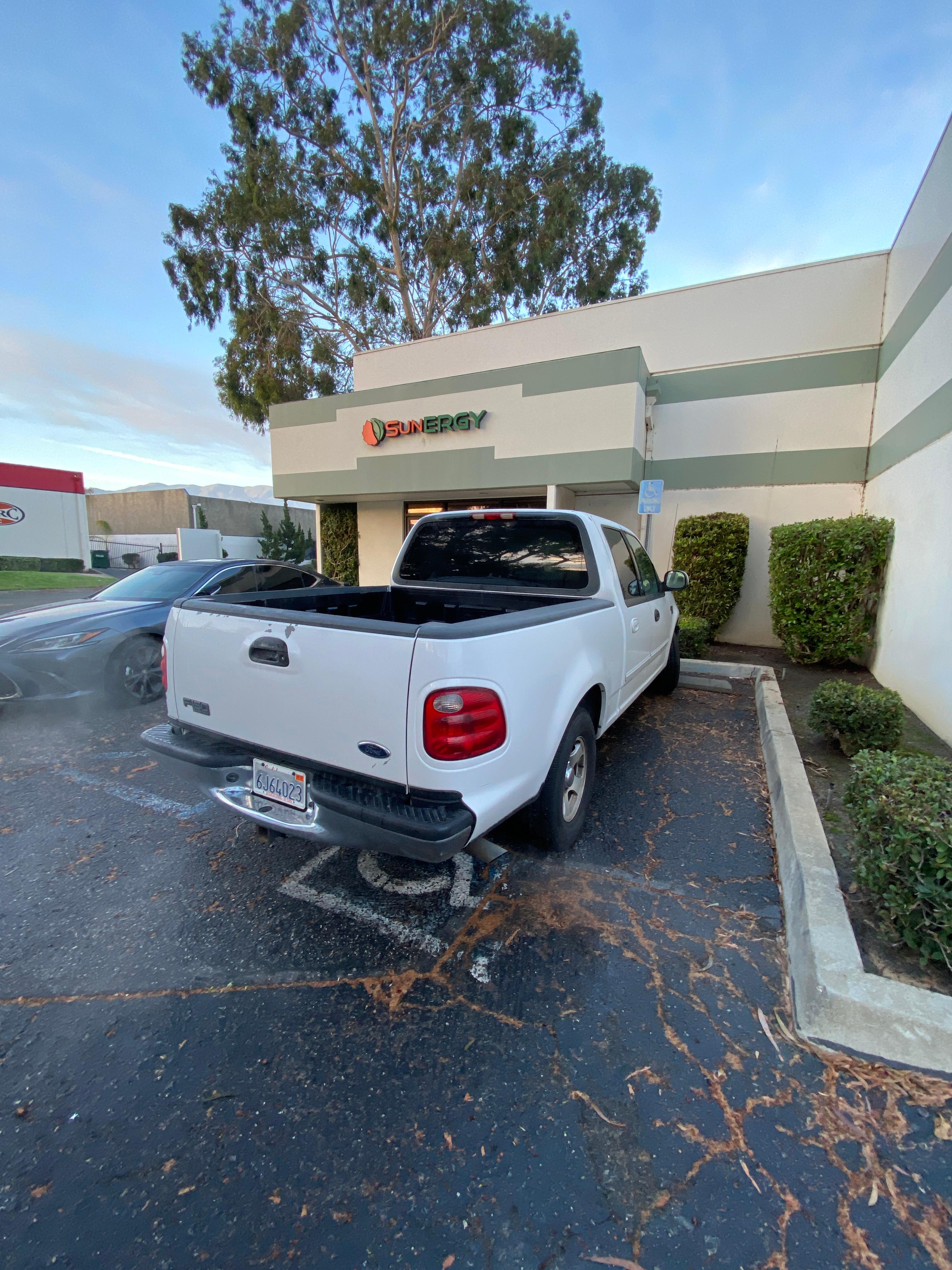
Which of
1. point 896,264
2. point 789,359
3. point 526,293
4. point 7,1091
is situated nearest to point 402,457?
point 789,359

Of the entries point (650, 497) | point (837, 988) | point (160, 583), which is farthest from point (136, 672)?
point (650, 497)

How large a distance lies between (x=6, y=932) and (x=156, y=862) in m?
0.64

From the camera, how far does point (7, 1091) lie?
1677 mm

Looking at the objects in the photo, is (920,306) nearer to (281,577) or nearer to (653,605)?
(653,605)

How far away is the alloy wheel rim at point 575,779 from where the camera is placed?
292 centimetres

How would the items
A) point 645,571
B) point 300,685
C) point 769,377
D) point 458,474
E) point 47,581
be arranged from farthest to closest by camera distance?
point 47,581
point 458,474
point 769,377
point 645,571
point 300,685

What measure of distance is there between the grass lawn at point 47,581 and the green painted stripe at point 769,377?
16.3m

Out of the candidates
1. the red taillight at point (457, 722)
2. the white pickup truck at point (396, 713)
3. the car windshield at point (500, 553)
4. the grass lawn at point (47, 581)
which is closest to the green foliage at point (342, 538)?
the grass lawn at point (47, 581)

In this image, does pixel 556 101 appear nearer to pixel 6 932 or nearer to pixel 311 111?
pixel 311 111

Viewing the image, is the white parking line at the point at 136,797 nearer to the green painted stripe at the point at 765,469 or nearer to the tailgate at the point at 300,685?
the tailgate at the point at 300,685

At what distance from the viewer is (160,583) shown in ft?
20.4

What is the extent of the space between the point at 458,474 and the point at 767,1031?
33.0 feet

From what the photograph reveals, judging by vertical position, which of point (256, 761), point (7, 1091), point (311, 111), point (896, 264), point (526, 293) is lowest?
point (7, 1091)

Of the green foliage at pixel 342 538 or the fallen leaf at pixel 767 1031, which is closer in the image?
the fallen leaf at pixel 767 1031
